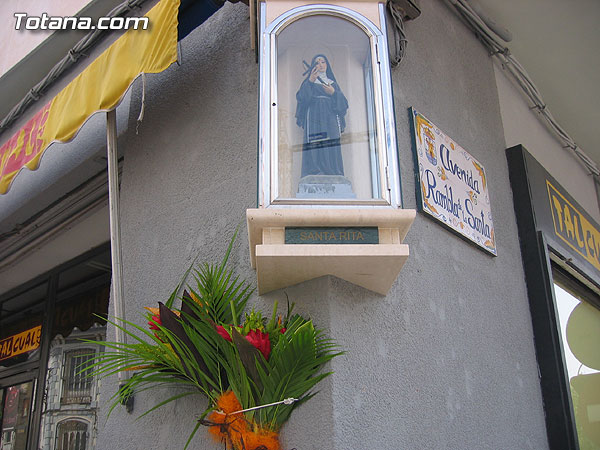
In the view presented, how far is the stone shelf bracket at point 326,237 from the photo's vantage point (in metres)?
2.38

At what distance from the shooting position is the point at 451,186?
12.3ft

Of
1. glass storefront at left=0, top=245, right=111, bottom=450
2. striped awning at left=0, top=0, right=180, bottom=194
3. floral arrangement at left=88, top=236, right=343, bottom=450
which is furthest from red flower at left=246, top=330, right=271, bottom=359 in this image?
glass storefront at left=0, top=245, right=111, bottom=450

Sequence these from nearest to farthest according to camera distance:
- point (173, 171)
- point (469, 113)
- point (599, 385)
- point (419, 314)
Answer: point (419, 314) → point (173, 171) → point (469, 113) → point (599, 385)

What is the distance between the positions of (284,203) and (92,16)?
130 inches

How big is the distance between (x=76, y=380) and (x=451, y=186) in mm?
3820

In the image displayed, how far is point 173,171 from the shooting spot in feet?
11.9

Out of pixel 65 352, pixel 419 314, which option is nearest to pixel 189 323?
pixel 419 314

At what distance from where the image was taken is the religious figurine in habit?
2637 millimetres

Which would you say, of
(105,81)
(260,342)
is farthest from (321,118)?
(105,81)

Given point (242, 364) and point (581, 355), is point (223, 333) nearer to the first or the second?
point (242, 364)

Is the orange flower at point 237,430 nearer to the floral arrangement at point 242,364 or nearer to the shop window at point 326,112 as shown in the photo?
the floral arrangement at point 242,364

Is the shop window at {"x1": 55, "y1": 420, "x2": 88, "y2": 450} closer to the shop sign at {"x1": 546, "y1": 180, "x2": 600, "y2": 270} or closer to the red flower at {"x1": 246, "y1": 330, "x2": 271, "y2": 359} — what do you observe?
the red flower at {"x1": 246, "y1": 330, "x2": 271, "y2": 359}

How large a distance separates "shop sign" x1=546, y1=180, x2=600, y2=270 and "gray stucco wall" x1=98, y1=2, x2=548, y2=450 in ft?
2.59

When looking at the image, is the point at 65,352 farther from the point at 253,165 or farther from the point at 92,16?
the point at 253,165
